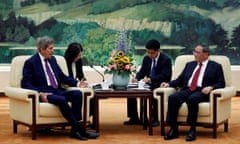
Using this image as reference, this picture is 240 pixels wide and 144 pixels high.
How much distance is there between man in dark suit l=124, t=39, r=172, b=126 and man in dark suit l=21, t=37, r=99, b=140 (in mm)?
1328

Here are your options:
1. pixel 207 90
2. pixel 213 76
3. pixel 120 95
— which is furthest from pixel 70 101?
pixel 213 76

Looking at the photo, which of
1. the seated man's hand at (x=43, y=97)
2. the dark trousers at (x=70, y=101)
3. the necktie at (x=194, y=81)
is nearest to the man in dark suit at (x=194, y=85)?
the necktie at (x=194, y=81)

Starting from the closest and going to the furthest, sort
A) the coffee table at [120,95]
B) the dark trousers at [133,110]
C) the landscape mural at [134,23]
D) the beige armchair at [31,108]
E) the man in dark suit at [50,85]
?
the beige armchair at [31,108] < the man in dark suit at [50,85] < the coffee table at [120,95] < the dark trousers at [133,110] < the landscape mural at [134,23]

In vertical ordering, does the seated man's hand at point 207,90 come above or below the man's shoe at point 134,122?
above

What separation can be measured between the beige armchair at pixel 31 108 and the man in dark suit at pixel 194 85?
3.63 ft

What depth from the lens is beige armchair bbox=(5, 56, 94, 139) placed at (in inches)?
312

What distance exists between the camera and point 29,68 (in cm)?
825

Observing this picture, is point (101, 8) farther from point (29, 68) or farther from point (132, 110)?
point (29, 68)

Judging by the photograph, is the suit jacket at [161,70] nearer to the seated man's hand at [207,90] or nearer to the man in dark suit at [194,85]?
the man in dark suit at [194,85]

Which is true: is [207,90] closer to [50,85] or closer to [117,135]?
[117,135]

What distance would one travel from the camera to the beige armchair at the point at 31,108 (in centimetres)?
792

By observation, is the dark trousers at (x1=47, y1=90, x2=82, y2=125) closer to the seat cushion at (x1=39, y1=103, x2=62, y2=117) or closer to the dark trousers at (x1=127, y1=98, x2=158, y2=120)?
the seat cushion at (x1=39, y1=103, x2=62, y2=117)

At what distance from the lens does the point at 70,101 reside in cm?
820

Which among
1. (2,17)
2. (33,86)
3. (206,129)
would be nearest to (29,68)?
(33,86)
